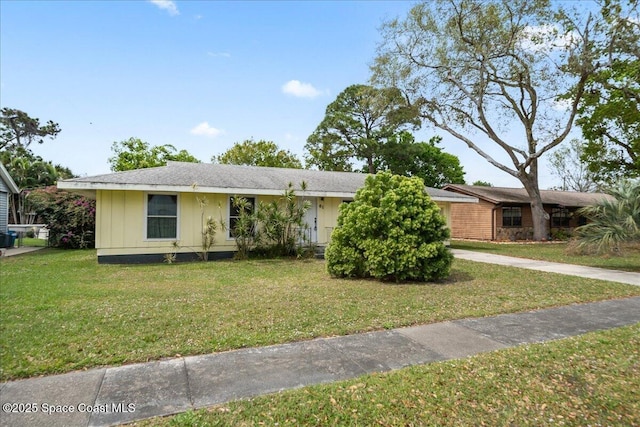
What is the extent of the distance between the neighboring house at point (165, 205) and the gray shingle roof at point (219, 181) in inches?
1.0

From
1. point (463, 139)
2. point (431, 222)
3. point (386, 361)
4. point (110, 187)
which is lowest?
point (386, 361)

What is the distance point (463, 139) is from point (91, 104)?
69.6 ft

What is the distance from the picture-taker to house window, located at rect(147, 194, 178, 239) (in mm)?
11148

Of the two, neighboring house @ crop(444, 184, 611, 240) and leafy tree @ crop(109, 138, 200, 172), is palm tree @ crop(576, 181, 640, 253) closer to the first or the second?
neighboring house @ crop(444, 184, 611, 240)

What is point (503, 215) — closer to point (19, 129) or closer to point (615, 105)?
point (615, 105)

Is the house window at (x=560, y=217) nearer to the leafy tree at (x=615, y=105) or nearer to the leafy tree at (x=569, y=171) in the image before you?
the leafy tree at (x=615, y=105)

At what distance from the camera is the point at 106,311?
5.30 m

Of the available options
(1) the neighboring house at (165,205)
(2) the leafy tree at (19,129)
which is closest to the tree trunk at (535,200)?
(1) the neighboring house at (165,205)

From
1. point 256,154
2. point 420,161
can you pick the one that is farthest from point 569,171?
point 256,154

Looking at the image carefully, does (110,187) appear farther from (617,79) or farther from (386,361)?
(617,79)

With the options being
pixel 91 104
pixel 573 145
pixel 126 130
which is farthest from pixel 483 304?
pixel 573 145

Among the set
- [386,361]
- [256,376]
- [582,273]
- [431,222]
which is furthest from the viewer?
[582,273]

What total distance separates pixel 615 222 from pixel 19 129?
53.8 metres

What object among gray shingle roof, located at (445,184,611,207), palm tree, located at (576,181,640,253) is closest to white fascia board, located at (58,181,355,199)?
palm tree, located at (576,181,640,253)
